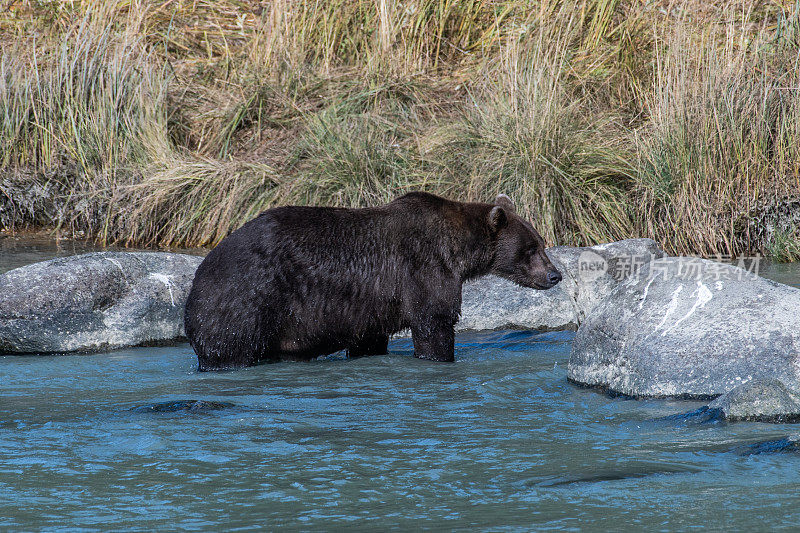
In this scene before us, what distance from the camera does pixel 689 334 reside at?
6.56m

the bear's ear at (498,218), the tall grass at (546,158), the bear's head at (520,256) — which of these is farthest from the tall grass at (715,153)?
the bear's ear at (498,218)

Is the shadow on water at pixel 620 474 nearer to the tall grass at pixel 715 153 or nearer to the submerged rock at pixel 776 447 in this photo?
the submerged rock at pixel 776 447

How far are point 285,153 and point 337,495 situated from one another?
1003cm

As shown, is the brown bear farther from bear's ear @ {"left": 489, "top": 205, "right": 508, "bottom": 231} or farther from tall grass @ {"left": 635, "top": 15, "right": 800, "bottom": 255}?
tall grass @ {"left": 635, "top": 15, "right": 800, "bottom": 255}

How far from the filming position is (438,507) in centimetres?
434

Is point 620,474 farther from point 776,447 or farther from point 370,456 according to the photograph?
point 370,456

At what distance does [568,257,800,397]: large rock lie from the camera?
634 centimetres

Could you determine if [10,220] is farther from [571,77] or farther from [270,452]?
[270,452]

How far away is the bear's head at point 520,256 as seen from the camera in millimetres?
8375

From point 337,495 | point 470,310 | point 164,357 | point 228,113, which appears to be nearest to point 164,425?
point 337,495

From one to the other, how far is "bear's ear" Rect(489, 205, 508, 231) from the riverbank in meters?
3.68

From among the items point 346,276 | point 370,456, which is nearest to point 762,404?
point 370,456

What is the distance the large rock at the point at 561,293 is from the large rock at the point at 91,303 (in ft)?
8.99

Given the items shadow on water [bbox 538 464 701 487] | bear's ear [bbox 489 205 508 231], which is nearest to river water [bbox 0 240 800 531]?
shadow on water [bbox 538 464 701 487]
